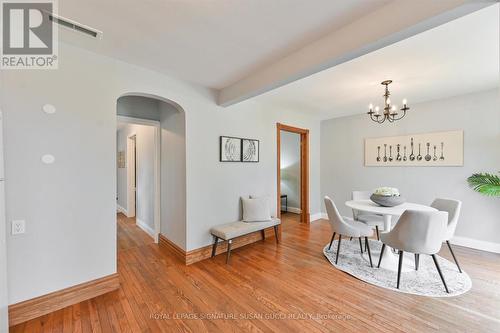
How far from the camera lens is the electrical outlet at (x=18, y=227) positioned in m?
1.75

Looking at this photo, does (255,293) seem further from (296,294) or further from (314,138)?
(314,138)

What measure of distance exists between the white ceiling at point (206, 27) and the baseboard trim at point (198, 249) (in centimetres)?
240

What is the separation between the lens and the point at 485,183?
3.11m

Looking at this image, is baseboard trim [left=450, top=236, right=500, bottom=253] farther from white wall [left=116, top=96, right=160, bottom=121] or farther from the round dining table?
white wall [left=116, top=96, right=160, bottom=121]

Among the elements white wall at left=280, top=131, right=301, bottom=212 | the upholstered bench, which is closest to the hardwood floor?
the upholstered bench

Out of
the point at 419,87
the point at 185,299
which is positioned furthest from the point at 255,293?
the point at 419,87

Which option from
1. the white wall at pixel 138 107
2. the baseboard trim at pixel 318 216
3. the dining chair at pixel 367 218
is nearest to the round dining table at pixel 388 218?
the dining chair at pixel 367 218

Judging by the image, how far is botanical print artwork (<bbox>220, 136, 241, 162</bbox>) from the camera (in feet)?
10.5

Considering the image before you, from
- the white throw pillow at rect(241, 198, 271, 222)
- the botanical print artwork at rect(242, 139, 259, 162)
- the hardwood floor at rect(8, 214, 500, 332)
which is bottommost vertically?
the hardwood floor at rect(8, 214, 500, 332)

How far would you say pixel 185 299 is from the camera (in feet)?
6.79

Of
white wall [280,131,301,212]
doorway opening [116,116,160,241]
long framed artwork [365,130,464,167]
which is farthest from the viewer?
white wall [280,131,301,212]

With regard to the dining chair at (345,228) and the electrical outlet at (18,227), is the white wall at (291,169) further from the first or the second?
the electrical outlet at (18,227)

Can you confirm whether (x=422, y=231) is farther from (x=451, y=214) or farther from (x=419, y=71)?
(x=419, y=71)

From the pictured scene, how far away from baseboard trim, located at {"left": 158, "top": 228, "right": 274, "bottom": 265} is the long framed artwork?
2.83 metres
